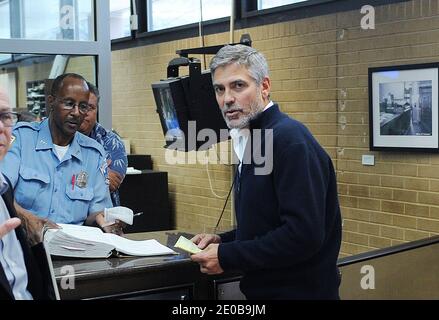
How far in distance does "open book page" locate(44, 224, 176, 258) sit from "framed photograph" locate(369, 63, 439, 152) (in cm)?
212

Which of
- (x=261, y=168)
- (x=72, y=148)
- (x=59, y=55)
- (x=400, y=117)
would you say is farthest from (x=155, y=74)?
(x=261, y=168)

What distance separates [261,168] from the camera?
1.68m

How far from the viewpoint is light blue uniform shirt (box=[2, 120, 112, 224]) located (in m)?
2.36

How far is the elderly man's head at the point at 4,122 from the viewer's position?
4.72ft

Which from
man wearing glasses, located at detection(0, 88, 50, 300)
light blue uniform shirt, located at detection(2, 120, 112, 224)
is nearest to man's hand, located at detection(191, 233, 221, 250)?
man wearing glasses, located at detection(0, 88, 50, 300)

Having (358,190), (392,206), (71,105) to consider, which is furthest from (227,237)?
(358,190)

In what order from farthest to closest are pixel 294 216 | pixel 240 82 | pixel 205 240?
1. pixel 205 240
2. pixel 240 82
3. pixel 294 216

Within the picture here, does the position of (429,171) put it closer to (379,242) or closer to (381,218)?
(381,218)

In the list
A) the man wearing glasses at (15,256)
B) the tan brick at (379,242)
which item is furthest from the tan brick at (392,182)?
the man wearing glasses at (15,256)

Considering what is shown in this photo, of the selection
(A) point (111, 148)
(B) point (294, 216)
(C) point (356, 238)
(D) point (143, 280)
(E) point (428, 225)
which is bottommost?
(C) point (356, 238)

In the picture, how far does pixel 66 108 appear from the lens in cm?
253

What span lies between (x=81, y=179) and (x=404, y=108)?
2.16 m
